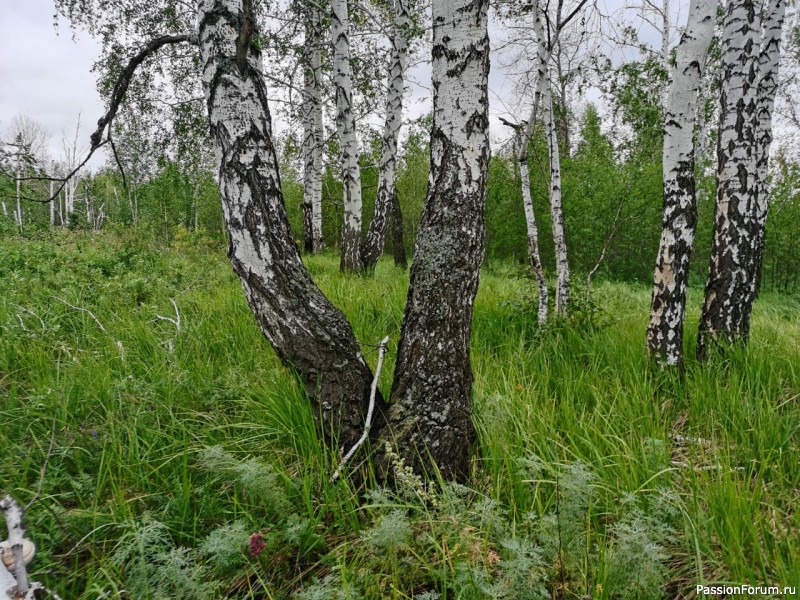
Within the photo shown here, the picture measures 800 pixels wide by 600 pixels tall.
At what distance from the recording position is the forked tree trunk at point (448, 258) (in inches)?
76.4

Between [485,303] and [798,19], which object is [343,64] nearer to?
[485,303]

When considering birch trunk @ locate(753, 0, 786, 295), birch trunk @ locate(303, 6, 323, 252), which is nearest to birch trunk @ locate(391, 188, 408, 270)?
birch trunk @ locate(303, 6, 323, 252)

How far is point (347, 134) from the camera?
7.13 metres

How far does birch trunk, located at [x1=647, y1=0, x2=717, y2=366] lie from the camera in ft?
8.91

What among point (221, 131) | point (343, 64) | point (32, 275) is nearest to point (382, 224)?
point (343, 64)

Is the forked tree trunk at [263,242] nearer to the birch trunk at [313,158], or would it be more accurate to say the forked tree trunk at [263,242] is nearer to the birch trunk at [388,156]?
the birch trunk at [388,156]

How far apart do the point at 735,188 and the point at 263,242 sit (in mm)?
3679

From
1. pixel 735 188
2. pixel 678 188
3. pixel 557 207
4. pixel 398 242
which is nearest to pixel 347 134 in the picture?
pixel 398 242

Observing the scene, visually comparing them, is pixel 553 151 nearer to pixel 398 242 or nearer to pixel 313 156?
pixel 398 242

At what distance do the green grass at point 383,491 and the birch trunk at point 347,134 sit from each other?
12.5 feet

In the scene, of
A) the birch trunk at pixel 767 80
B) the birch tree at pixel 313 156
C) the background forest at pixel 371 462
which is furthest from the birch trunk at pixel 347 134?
the birch trunk at pixel 767 80

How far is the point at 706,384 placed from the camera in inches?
101

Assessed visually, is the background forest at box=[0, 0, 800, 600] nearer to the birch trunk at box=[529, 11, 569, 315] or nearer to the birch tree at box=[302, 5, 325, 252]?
the birch trunk at box=[529, 11, 569, 315]

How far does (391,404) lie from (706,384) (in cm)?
209
